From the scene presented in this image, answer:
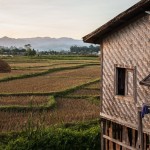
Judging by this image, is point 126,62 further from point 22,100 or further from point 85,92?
point 85,92

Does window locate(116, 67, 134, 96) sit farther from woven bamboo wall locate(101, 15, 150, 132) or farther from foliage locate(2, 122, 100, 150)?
foliage locate(2, 122, 100, 150)

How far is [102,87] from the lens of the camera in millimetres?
13312

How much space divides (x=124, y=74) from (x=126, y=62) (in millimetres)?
545

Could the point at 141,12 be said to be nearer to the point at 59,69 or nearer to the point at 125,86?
the point at 125,86

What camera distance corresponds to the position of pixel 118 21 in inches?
472

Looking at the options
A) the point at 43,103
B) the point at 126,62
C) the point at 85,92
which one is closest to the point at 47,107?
the point at 43,103

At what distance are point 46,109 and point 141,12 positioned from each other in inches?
422

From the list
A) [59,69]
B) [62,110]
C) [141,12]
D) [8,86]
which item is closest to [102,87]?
[141,12]

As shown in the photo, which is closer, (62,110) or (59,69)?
(62,110)

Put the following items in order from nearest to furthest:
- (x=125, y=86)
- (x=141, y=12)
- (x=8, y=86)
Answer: (x=141, y=12), (x=125, y=86), (x=8, y=86)

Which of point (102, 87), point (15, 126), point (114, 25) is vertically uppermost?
point (114, 25)

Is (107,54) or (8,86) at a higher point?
(107,54)

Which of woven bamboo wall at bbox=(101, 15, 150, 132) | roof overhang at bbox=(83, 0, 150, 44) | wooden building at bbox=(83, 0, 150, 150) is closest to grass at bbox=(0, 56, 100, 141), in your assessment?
wooden building at bbox=(83, 0, 150, 150)

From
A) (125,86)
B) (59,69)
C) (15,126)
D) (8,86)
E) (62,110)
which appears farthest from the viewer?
(59,69)
